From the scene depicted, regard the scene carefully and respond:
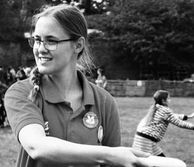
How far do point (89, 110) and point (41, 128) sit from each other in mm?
400

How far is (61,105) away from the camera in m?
2.26

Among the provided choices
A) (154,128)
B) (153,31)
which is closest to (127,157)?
(154,128)

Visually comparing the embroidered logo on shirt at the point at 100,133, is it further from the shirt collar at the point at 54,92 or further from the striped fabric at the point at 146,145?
the striped fabric at the point at 146,145

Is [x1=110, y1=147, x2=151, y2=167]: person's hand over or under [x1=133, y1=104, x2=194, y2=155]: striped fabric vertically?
over

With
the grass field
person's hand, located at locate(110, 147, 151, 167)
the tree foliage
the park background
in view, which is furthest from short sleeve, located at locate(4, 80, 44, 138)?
the tree foliage

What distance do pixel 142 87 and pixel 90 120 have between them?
87.6 ft

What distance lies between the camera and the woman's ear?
7.46 feet

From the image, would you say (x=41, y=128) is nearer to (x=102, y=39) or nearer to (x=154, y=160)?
(x=154, y=160)

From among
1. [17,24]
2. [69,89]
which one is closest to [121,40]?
[17,24]

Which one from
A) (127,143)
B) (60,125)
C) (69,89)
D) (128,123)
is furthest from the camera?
(128,123)

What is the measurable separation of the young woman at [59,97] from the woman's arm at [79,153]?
40mm

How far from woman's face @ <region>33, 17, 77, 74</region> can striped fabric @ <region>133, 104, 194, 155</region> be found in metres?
4.81

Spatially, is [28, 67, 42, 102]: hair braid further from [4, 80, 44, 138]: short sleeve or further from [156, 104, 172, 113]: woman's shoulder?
[156, 104, 172, 113]: woman's shoulder

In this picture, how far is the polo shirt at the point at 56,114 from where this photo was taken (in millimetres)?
2115
